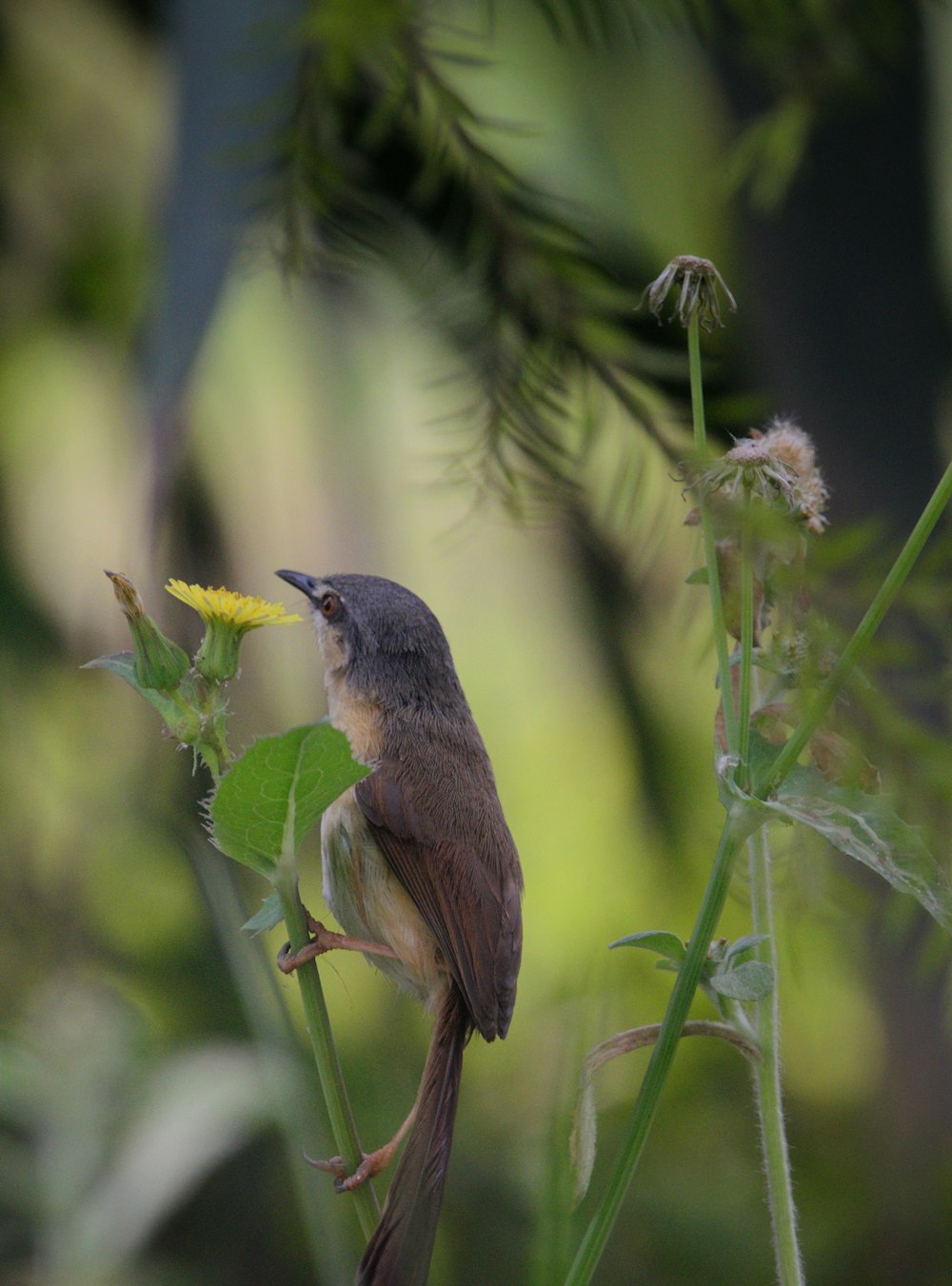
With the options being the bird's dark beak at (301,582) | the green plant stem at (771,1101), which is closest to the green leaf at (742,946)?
the green plant stem at (771,1101)

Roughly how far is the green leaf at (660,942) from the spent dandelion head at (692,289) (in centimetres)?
28

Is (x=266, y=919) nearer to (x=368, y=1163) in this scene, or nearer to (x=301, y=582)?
(x=368, y=1163)

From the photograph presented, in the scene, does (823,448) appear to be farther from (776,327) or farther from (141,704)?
(141,704)

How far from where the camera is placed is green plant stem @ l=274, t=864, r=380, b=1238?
1.69 ft

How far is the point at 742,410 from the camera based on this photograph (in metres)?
0.95

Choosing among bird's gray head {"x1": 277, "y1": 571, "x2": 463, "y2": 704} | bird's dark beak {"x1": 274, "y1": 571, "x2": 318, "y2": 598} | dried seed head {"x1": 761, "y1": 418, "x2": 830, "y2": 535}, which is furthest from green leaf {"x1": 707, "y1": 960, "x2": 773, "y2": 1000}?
bird's dark beak {"x1": 274, "y1": 571, "x2": 318, "y2": 598}

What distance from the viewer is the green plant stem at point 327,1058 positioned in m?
0.51

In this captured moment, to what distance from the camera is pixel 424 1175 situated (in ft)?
2.17

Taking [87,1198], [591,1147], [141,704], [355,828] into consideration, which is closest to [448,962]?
[355,828]

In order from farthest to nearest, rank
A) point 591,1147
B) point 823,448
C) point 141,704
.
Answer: point 823,448, point 141,704, point 591,1147

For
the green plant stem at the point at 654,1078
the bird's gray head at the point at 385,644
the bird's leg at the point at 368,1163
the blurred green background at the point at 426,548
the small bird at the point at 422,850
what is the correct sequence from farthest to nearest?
the blurred green background at the point at 426,548, the bird's gray head at the point at 385,644, the small bird at the point at 422,850, the bird's leg at the point at 368,1163, the green plant stem at the point at 654,1078

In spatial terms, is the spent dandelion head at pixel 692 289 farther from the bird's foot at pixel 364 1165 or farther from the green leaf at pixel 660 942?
the bird's foot at pixel 364 1165

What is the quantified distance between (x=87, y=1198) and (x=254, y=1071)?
251mm

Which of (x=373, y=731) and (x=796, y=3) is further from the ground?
(x=796, y=3)
